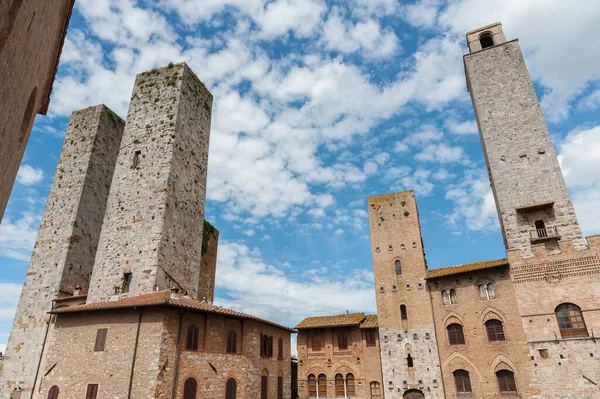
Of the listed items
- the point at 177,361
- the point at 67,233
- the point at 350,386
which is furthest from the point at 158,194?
the point at 350,386

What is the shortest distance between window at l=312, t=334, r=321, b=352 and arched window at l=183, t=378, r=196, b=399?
52.3 ft

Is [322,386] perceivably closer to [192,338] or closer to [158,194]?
[192,338]

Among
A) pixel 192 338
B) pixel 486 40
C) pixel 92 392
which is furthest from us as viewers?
pixel 486 40

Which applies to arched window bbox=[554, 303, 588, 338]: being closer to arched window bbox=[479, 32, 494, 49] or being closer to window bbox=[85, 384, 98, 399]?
arched window bbox=[479, 32, 494, 49]

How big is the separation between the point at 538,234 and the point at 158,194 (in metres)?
23.8

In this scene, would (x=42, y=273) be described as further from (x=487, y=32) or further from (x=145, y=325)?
(x=487, y=32)

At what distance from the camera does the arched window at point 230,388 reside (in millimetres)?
18308

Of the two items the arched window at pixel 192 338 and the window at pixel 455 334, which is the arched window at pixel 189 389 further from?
the window at pixel 455 334

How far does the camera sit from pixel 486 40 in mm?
33500

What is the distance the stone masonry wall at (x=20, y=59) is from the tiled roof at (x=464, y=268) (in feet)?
82.9

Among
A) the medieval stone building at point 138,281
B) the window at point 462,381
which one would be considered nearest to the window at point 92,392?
the medieval stone building at point 138,281

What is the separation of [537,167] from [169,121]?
24.9 m

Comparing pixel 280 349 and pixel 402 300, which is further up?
pixel 402 300

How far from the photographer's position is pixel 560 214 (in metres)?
24.5
